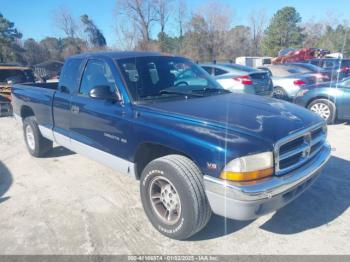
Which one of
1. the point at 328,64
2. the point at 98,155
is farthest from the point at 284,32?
the point at 98,155

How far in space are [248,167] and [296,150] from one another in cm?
65

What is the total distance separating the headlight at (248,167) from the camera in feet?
8.42

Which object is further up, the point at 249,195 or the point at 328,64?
the point at 328,64

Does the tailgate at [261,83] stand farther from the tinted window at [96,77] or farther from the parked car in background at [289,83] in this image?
the tinted window at [96,77]

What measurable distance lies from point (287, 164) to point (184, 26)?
50.0 meters

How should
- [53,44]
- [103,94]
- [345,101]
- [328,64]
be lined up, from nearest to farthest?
[103,94], [345,101], [328,64], [53,44]

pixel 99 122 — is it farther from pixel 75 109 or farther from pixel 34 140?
pixel 34 140

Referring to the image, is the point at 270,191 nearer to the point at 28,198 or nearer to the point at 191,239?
the point at 191,239

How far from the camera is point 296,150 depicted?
9.54 feet

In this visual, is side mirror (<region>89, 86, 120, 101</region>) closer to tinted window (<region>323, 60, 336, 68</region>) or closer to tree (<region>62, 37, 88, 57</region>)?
tinted window (<region>323, 60, 336, 68</region>)

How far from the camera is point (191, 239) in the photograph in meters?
3.13

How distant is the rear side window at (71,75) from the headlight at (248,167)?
2.77m

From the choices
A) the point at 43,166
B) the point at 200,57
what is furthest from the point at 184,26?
the point at 43,166

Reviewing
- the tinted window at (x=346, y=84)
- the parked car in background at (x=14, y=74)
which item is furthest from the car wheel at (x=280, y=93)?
the parked car in background at (x=14, y=74)
